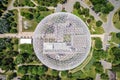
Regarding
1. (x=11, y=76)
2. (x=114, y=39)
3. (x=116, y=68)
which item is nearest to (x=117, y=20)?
(x=114, y=39)

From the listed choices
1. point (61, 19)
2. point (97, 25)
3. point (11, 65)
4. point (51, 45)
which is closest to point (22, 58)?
point (11, 65)

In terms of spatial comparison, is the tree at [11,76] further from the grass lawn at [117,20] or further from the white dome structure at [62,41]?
the grass lawn at [117,20]

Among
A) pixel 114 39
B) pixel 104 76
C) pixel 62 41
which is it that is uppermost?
pixel 114 39

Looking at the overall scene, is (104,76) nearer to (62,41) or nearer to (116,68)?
(116,68)

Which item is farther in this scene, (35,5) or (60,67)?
(35,5)

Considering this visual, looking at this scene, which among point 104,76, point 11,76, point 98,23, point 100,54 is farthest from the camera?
point 11,76

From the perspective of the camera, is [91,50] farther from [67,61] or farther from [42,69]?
[42,69]

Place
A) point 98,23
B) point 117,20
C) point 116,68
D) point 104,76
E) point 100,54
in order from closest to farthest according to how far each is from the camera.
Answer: point 104,76, point 116,68, point 100,54, point 98,23, point 117,20

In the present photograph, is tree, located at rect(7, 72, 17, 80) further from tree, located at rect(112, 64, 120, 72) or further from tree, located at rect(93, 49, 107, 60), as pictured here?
tree, located at rect(112, 64, 120, 72)

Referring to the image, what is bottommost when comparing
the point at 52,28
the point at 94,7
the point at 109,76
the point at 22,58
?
the point at 109,76
